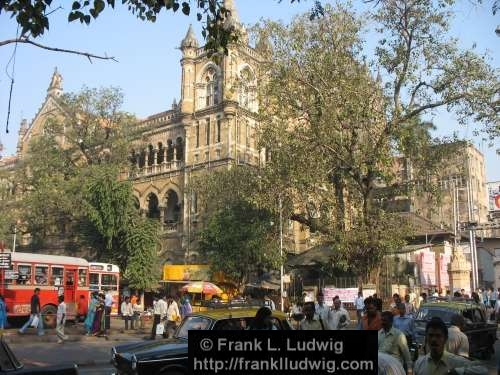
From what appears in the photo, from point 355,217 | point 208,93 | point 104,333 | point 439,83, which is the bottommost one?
point 104,333

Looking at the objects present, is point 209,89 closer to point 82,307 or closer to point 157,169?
point 157,169

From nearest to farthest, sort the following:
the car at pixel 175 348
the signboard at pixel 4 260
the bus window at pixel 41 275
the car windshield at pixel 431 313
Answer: the car at pixel 175 348 → the car windshield at pixel 431 313 → the signboard at pixel 4 260 → the bus window at pixel 41 275

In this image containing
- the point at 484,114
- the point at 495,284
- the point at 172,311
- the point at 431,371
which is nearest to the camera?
the point at 431,371

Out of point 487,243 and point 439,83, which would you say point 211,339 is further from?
point 487,243

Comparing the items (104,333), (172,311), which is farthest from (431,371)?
(104,333)

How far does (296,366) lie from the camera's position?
A: 2.67 metres

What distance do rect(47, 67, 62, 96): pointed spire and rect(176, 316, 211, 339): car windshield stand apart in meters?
49.9

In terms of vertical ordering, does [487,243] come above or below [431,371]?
above

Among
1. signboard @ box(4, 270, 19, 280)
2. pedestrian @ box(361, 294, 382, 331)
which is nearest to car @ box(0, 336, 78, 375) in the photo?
pedestrian @ box(361, 294, 382, 331)

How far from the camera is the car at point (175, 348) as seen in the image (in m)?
7.79

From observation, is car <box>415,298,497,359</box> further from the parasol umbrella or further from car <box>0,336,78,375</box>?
the parasol umbrella

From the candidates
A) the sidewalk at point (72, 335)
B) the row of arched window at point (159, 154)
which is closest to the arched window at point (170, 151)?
the row of arched window at point (159, 154)

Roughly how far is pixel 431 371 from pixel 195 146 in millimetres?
40718

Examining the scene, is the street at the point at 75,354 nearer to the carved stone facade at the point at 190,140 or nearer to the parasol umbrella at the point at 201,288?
the parasol umbrella at the point at 201,288
